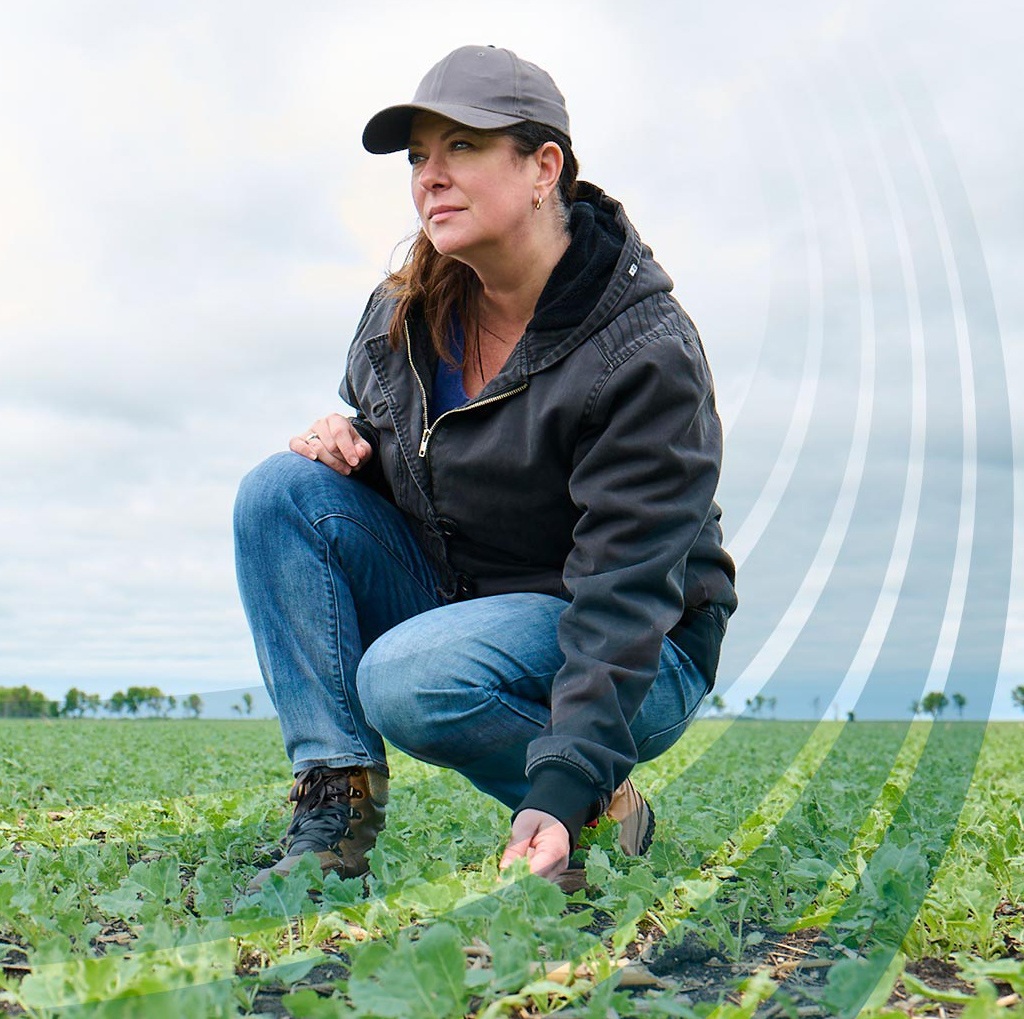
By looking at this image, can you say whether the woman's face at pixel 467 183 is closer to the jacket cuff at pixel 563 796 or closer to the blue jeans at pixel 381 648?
the blue jeans at pixel 381 648

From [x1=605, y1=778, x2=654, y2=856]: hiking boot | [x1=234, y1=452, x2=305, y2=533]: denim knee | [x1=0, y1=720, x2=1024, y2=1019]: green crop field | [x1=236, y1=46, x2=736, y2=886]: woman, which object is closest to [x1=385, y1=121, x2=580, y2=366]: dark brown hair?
[x1=236, y1=46, x2=736, y2=886]: woman

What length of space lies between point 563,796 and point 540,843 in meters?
0.11

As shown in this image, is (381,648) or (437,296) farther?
(437,296)

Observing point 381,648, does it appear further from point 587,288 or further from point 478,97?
point 478,97

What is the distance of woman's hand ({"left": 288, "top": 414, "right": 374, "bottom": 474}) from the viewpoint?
124 inches

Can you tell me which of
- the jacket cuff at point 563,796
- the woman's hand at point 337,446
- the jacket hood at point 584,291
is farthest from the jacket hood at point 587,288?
the jacket cuff at point 563,796

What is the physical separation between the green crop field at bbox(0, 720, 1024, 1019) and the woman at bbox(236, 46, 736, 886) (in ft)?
0.79

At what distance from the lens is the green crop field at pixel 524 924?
1637 mm

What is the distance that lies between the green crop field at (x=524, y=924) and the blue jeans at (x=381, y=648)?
0.92ft

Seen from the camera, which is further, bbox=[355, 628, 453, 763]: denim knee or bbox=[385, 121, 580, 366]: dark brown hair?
bbox=[385, 121, 580, 366]: dark brown hair

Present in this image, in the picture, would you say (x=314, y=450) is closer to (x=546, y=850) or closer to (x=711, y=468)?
(x=711, y=468)

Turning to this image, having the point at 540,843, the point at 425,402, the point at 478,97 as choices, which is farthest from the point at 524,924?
the point at 478,97

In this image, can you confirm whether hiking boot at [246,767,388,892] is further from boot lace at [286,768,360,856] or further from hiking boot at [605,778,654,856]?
hiking boot at [605,778,654,856]

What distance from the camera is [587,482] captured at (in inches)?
106
